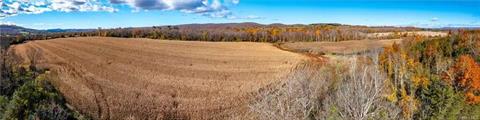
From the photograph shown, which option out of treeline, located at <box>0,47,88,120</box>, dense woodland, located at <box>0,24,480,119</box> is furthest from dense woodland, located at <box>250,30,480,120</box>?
treeline, located at <box>0,47,88,120</box>

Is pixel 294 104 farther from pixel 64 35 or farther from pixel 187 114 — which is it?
pixel 64 35

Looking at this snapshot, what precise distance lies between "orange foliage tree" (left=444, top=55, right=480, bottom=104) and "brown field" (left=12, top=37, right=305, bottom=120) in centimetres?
2005

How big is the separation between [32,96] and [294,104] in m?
15.5

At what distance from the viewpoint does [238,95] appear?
48.5m

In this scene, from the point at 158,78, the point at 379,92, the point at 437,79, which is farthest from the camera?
the point at 158,78

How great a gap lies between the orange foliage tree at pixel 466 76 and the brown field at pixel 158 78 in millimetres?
20049

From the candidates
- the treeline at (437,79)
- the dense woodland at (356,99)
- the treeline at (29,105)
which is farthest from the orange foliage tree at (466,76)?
the treeline at (29,105)

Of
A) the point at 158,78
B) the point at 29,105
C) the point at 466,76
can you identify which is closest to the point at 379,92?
the point at 29,105

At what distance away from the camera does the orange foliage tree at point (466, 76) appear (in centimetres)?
5724

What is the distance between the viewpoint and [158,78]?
59594 mm

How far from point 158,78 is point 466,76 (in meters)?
36.6

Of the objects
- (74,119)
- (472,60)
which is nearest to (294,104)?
(74,119)

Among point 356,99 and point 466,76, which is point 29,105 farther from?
point 466,76

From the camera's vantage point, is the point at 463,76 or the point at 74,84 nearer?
the point at 74,84
